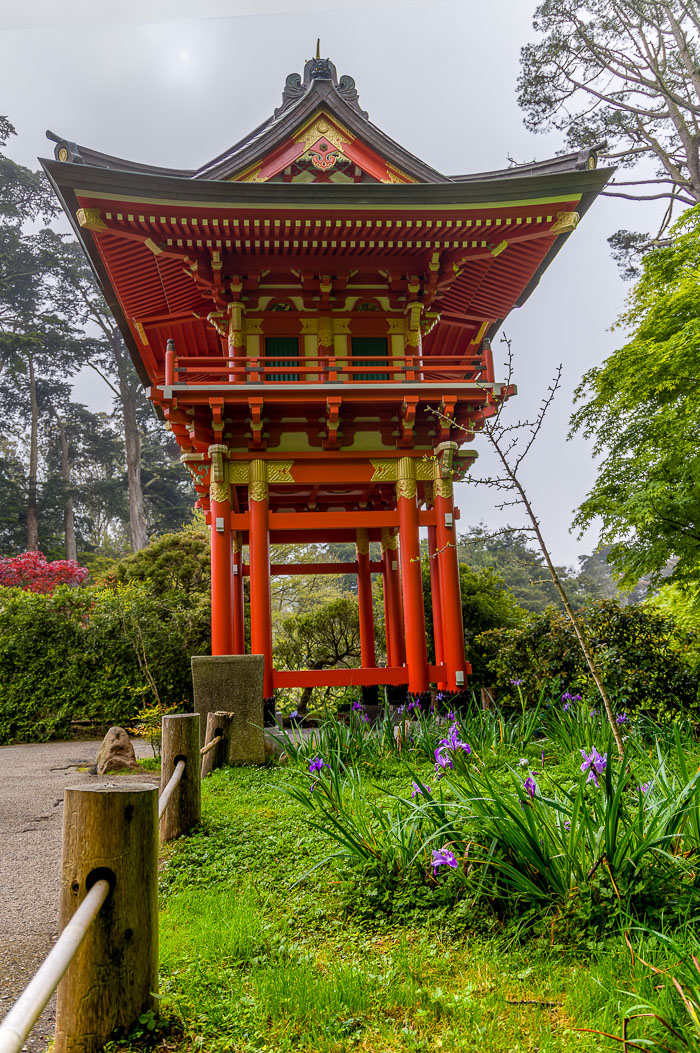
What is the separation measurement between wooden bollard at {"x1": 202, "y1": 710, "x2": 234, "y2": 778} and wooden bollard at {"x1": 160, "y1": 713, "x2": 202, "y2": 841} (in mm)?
1686

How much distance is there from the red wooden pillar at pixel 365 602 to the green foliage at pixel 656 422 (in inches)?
168

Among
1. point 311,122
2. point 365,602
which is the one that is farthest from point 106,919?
point 311,122

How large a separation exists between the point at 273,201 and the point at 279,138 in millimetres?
2770

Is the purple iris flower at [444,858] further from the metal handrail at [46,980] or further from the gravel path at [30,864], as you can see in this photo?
the gravel path at [30,864]

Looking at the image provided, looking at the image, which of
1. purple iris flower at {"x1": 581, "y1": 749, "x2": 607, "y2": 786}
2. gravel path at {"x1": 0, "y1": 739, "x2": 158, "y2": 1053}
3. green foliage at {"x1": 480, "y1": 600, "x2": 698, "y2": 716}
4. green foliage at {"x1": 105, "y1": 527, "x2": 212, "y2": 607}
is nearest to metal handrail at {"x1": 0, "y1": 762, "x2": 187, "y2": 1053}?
gravel path at {"x1": 0, "y1": 739, "x2": 158, "y2": 1053}

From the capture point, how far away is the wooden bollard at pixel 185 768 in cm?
346

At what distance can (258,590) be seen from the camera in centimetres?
804

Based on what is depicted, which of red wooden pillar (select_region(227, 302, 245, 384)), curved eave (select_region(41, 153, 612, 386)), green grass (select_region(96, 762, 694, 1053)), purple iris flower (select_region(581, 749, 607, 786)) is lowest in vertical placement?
green grass (select_region(96, 762, 694, 1053))

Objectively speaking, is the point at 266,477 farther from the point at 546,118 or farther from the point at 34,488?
the point at 34,488

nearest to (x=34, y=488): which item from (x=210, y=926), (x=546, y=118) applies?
(x=546, y=118)

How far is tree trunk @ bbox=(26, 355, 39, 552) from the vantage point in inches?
934

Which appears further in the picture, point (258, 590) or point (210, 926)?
point (258, 590)

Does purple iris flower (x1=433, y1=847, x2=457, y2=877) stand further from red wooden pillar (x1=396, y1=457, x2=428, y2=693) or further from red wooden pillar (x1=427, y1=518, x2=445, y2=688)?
red wooden pillar (x1=427, y1=518, x2=445, y2=688)

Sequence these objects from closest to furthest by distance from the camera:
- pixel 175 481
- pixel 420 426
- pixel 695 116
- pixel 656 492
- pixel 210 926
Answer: pixel 210 926
pixel 656 492
pixel 420 426
pixel 695 116
pixel 175 481
